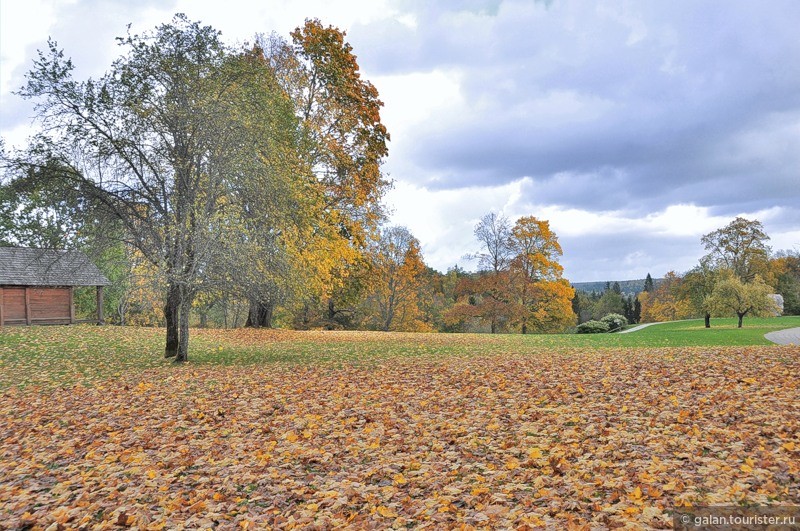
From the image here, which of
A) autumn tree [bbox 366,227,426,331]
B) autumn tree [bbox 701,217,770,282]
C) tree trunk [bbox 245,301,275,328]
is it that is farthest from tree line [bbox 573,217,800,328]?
tree trunk [bbox 245,301,275,328]

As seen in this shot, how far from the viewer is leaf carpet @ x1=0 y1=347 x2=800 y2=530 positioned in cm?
434

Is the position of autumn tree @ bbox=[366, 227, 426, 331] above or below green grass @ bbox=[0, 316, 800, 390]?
above

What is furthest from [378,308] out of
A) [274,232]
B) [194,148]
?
→ [194,148]

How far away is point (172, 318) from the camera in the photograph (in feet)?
46.4

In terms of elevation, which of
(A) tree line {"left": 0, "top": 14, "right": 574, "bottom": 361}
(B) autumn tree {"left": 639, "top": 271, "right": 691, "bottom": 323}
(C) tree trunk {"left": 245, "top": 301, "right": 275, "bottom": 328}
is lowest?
(B) autumn tree {"left": 639, "top": 271, "right": 691, "bottom": 323}

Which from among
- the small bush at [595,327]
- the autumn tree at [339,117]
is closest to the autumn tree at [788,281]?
the small bush at [595,327]

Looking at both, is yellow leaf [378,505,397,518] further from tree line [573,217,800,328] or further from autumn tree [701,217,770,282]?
autumn tree [701,217,770,282]

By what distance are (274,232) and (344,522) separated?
37.6ft

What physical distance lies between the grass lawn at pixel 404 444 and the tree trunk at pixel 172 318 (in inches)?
84.0

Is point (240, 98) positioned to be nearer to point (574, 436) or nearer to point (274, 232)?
point (274, 232)

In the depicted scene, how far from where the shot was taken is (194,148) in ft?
41.1

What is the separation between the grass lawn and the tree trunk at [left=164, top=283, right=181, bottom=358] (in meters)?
2.13

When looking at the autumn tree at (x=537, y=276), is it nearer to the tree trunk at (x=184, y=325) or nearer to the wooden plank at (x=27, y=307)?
the tree trunk at (x=184, y=325)

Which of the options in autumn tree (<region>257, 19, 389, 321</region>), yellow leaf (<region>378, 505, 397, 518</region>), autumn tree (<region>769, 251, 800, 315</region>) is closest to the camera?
yellow leaf (<region>378, 505, 397, 518</region>)
